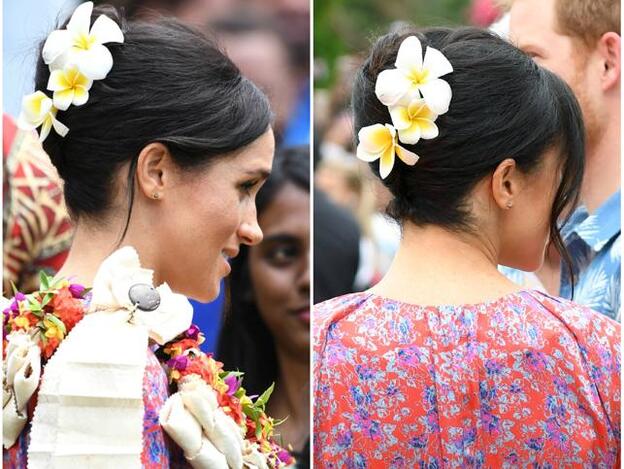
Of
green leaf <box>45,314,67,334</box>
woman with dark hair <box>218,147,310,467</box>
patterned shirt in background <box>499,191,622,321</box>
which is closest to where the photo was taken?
green leaf <box>45,314,67,334</box>

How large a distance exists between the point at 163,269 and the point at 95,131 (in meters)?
0.30

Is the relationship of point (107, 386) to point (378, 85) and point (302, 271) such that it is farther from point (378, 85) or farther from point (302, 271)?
point (302, 271)

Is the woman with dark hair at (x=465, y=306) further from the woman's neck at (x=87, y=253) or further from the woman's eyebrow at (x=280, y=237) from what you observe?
the woman's eyebrow at (x=280, y=237)

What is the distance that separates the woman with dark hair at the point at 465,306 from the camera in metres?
2.29

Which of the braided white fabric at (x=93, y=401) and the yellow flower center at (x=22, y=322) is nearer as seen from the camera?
the braided white fabric at (x=93, y=401)

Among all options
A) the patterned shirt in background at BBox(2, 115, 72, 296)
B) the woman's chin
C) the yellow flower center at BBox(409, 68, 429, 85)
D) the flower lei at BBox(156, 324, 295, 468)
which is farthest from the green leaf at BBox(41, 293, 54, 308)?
the patterned shirt in background at BBox(2, 115, 72, 296)

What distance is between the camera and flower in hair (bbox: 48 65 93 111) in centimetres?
239

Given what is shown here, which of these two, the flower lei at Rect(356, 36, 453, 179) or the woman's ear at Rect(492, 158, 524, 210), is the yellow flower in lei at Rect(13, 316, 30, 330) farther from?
the woman's ear at Rect(492, 158, 524, 210)

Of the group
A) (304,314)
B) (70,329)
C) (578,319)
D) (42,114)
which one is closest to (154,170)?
(42,114)

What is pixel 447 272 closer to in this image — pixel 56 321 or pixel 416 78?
pixel 416 78

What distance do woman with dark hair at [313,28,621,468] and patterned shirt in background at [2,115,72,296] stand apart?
1473 mm

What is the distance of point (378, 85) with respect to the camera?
241 cm

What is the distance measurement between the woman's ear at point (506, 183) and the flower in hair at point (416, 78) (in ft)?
0.51

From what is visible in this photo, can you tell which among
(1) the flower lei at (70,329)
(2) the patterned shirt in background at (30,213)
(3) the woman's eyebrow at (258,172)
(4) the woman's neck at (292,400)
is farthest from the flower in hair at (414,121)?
(2) the patterned shirt in background at (30,213)
